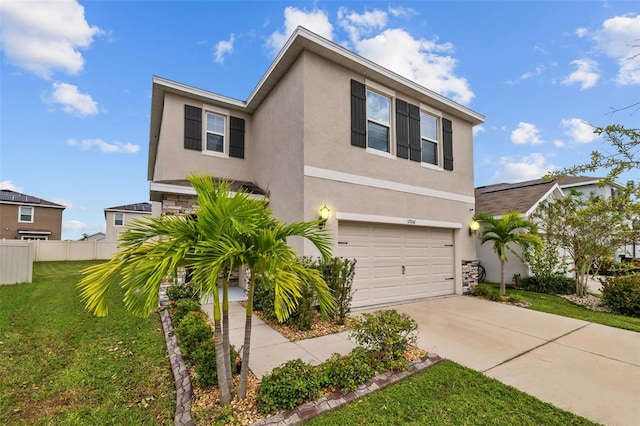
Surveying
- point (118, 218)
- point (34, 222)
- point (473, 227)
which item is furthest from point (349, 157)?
point (34, 222)

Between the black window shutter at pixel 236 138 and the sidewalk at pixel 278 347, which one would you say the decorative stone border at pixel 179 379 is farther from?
the black window shutter at pixel 236 138

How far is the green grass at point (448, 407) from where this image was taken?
283 centimetres

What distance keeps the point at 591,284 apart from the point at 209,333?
1526 cm

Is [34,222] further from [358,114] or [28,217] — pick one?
[358,114]

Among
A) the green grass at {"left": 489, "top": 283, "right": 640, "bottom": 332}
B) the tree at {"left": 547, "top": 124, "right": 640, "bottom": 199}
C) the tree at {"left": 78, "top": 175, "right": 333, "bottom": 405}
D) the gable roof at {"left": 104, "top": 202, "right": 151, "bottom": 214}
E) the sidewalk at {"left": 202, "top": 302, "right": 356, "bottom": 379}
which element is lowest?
the green grass at {"left": 489, "top": 283, "right": 640, "bottom": 332}

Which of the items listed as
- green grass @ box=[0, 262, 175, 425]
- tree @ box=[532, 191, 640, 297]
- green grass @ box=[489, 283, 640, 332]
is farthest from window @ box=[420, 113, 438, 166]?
green grass @ box=[0, 262, 175, 425]

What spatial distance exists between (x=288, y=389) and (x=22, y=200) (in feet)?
111

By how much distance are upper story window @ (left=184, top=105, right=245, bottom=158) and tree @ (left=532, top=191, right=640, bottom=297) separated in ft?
35.0

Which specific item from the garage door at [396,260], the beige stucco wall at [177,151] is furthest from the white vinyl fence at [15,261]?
the garage door at [396,260]

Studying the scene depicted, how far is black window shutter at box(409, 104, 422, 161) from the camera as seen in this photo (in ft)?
27.8

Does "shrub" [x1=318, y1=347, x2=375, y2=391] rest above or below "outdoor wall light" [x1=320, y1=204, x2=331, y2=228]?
below

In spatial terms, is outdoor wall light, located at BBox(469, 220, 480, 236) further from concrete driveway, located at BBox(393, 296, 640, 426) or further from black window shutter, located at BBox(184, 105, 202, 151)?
black window shutter, located at BBox(184, 105, 202, 151)

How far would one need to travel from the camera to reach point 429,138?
9133 mm

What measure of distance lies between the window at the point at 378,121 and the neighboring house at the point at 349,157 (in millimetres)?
31
